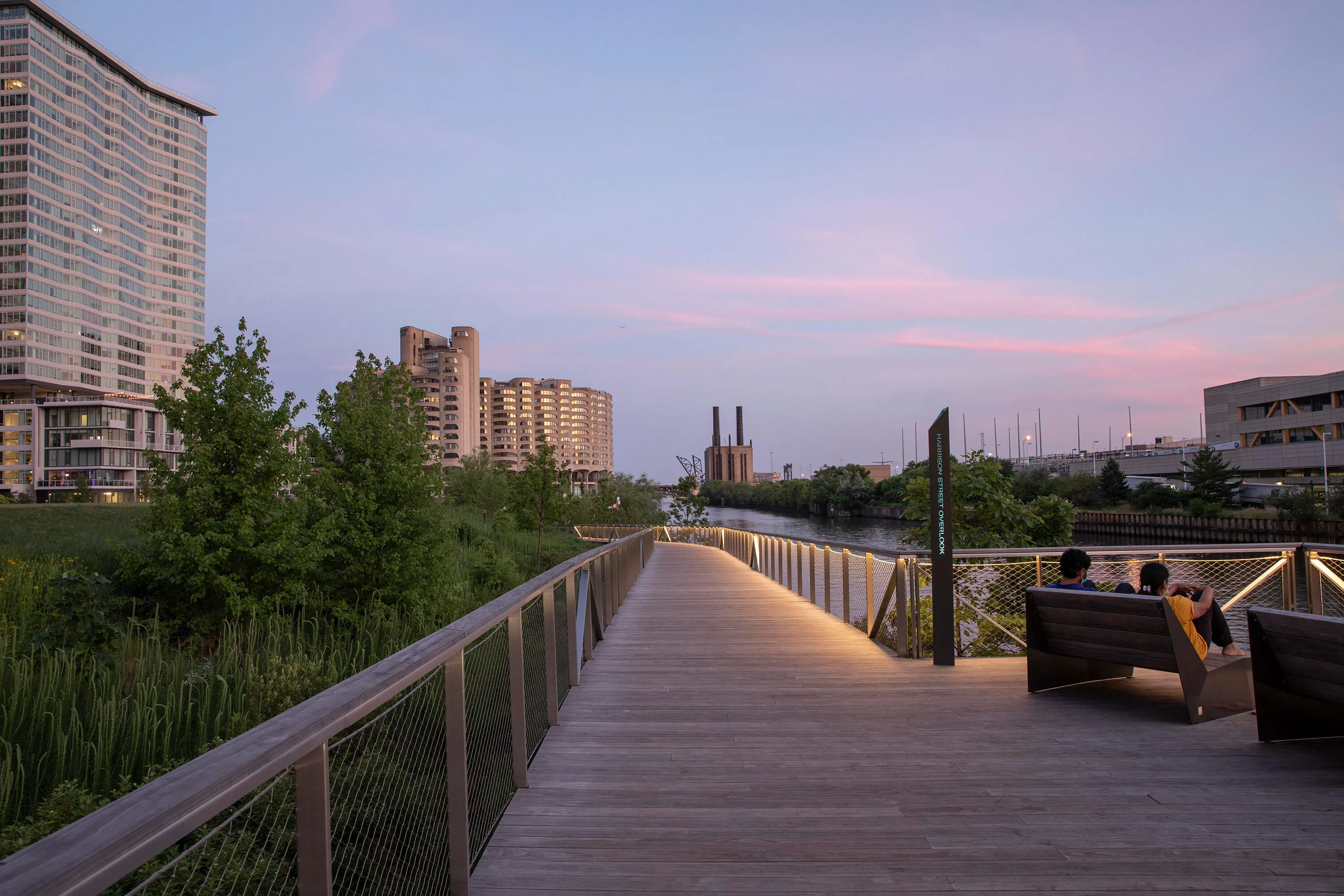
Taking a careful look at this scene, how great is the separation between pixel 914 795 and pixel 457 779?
2.14m

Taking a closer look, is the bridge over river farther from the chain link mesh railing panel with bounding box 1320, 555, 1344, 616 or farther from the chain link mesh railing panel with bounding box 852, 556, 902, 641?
the chain link mesh railing panel with bounding box 1320, 555, 1344, 616

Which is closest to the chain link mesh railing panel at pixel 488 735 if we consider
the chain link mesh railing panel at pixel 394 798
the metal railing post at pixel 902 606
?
the chain link mesh railing panel at pixel 394 798

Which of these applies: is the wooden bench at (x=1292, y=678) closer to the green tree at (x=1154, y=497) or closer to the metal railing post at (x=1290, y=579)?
the metal railing post at (x=1290, y=579)

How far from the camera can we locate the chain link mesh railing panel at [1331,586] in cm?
651

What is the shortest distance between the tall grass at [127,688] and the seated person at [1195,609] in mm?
5572

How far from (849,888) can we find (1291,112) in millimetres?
26139

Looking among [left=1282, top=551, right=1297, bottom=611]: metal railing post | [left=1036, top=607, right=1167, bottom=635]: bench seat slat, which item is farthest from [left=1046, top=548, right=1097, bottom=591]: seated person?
[left=1282, top=551, right=1297, bottom=611]: metal railing post

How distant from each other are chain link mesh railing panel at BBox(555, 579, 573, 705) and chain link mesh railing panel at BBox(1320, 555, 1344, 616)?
6.21 meters

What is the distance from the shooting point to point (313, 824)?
5.32 feet

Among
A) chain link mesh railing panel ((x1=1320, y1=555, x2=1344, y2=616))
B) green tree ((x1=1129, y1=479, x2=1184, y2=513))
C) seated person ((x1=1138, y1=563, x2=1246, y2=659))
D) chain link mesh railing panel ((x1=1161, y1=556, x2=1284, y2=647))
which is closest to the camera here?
seated person ((x1=1138, y1=563, x2=1246, y2=659))

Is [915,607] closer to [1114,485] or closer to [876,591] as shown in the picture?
[876,591]

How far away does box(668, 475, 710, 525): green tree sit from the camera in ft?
233

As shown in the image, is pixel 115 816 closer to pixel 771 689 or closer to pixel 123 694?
pixel 771 689

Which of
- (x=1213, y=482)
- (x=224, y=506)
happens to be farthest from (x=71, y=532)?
(x=1213, y=482)
